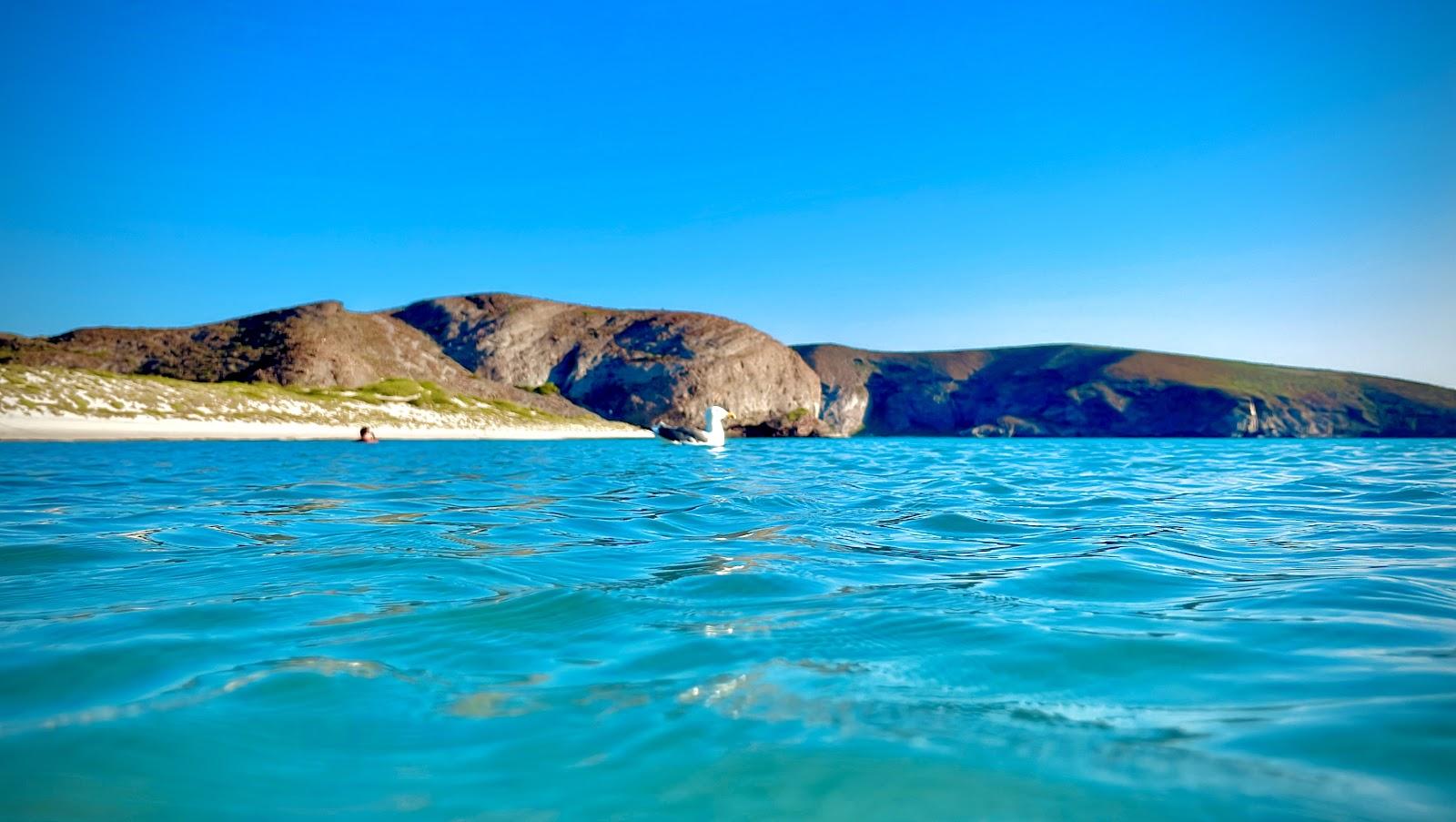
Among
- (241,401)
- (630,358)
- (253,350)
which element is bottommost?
(241,401)

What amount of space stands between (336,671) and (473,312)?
573ft

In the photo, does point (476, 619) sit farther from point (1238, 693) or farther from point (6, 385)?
point (6, 385)

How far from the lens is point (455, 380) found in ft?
417

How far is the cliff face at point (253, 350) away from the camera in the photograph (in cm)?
9556

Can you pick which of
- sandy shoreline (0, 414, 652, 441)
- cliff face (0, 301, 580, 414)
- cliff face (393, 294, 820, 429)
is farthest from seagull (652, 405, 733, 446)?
cliff face (393, 294, 820, 429)

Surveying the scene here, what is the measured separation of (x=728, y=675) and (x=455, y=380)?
13143 centimetres

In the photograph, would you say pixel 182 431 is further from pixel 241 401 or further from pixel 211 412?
pixel 241 401

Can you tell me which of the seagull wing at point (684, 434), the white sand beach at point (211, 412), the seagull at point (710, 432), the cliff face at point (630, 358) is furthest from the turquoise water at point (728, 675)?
the cliff face at point (630, 358)

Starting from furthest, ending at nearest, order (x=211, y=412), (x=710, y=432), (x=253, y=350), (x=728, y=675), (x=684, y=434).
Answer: (x=253, y=350) < (x=211, y=412) < (x=684, y=434) < (x=710, y=432) < (x=728, y=675)

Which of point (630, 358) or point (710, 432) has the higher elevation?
point (630, 358)

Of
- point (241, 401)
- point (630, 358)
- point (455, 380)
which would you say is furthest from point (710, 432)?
point (630, 358)

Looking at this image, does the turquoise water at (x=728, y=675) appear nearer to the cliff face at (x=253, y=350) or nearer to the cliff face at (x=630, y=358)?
the cliff face at (x=253, y=350)

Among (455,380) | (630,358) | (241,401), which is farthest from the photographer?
(630,358)

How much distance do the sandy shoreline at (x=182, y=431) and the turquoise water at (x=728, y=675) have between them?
44321mm
